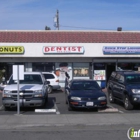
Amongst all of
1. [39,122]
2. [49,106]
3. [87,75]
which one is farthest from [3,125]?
[87,75]

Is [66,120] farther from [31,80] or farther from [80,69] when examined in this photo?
[80,69]

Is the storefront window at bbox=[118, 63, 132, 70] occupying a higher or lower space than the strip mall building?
lower

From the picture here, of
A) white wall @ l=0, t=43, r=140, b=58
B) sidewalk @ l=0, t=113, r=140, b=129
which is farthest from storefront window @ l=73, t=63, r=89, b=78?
sidewalk @ l=0, t=113, r=140, b=129

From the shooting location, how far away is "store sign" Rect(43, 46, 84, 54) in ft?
90.9

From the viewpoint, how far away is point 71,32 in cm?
3094

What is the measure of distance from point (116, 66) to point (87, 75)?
2.66m

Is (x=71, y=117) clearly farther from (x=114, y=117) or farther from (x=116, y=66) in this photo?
(x=116, y=66)

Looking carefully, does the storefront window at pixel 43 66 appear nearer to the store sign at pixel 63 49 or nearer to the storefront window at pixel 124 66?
the store sign at pixel 63 49

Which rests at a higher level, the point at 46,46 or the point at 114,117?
the point at 46,46

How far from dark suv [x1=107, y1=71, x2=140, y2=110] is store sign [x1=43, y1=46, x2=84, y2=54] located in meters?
9.35

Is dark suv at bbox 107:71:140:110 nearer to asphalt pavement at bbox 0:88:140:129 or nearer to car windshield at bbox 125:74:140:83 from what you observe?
car windshield at bbox 125:74:140:83

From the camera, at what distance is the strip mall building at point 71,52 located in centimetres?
2775

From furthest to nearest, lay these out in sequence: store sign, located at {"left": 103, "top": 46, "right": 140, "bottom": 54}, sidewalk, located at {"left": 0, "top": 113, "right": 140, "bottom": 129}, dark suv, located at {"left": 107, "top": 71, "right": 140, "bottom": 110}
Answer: store sign, located at {"left": 103, "top": 46, "right": 140, "bottom": 54} → dark suv, located at {"left": 107, "top": 71, "right": 140, "bottom": 110} → sidewalk, located at {"left": 0, "top": 113, "right": 140, "bottom": 129}

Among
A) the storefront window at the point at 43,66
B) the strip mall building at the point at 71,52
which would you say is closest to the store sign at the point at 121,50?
the strip mall building at the point at 71,52
